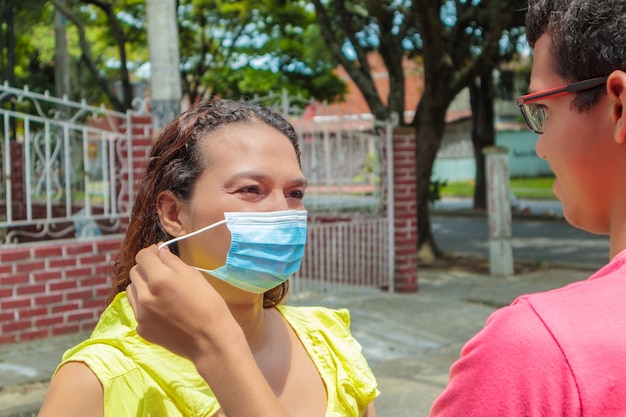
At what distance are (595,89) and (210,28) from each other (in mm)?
16933

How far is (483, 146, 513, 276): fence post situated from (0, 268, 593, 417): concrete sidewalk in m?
0.25

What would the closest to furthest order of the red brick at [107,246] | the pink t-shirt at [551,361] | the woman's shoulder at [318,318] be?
the pink t-shirt at [551,361], the woman's shoulder at [318,318], the red brick at [107,246]

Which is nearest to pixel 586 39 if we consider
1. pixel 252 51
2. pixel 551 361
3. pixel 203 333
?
pixel 551 361

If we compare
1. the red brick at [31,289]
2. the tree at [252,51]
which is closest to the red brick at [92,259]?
the red brick at [31,289]

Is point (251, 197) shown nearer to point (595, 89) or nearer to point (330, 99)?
point (595, 89)

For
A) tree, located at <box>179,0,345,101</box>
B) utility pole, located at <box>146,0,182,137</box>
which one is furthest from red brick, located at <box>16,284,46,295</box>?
tree, located at <box>179,0,345,101</box>

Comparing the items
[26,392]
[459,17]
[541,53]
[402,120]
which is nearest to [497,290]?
[402,120]

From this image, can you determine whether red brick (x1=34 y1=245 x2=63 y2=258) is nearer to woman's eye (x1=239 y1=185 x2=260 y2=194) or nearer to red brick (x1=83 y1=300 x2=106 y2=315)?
red brick (x1=83 y1=300 x2=106 y2=315)

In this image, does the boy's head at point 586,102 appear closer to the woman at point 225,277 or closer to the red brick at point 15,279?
the woman at point 225,277

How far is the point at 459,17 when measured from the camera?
443 inches

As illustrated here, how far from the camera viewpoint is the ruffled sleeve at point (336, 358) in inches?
77.9

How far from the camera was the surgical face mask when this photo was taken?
5.99 ft

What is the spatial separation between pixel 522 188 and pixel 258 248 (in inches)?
1245

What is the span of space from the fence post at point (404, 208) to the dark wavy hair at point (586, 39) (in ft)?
24.1
